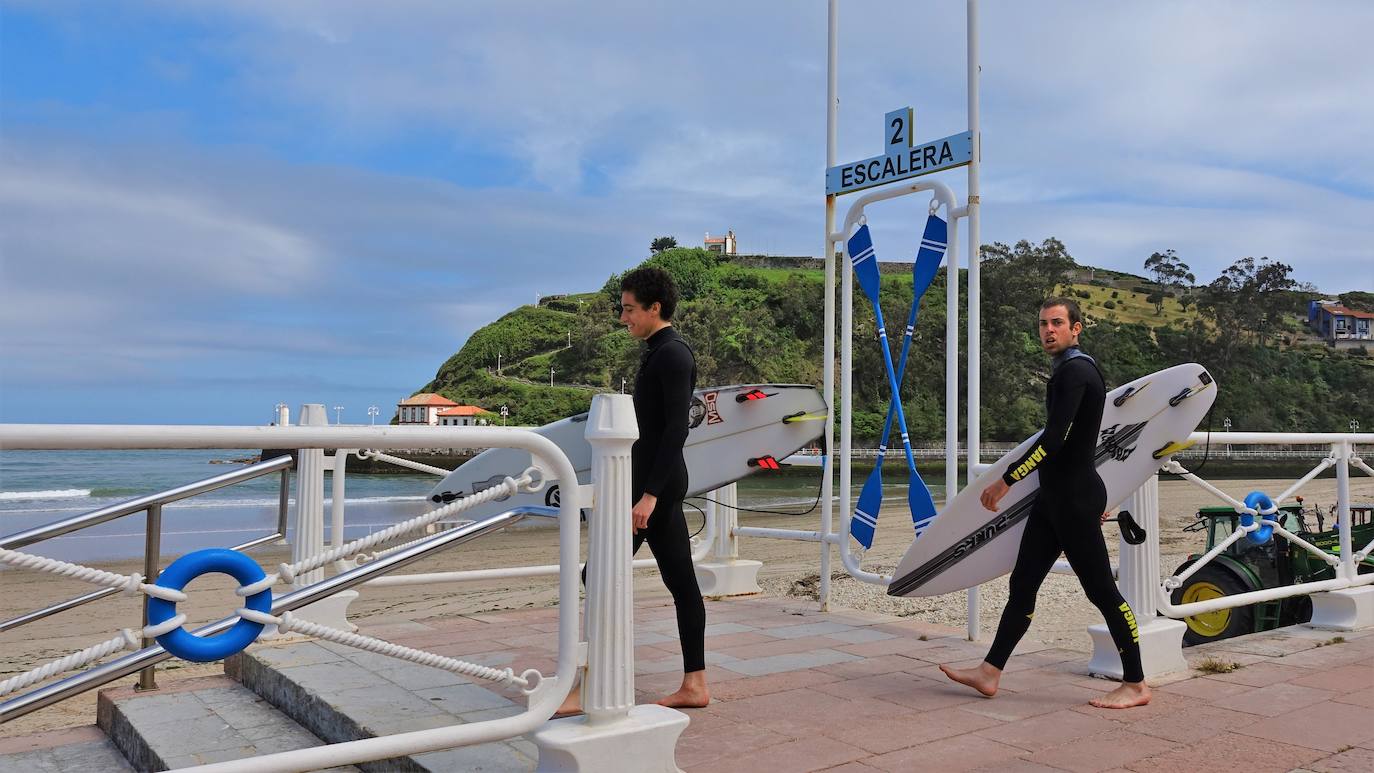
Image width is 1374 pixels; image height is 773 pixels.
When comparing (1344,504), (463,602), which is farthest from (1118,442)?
Result: (463,602)

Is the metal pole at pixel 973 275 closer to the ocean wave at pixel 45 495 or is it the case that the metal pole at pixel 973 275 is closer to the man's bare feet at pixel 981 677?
the man's bare feet at pixel 981 677

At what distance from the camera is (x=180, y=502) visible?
19812 mm

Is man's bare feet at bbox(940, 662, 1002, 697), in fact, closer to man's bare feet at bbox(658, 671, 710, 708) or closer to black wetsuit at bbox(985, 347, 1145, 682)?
black wetsuit at bbox(985, 347, 1145, 682)

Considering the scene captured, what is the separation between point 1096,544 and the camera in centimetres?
375

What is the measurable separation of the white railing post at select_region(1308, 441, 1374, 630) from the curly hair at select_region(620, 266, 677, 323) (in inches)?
161

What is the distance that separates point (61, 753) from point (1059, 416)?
12.6ft

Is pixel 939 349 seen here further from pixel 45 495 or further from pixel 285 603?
pixel 285 603

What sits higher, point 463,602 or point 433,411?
point 433,411

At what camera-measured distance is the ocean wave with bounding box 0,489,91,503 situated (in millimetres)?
31453

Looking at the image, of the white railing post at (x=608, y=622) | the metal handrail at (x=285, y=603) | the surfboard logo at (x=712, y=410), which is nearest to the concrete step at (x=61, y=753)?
the metal handrail at (x=285, y=603)

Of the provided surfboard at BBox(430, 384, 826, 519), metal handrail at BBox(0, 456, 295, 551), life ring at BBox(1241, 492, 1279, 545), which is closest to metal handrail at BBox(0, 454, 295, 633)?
metal handrail at BBox(0, 456, 295, 551)

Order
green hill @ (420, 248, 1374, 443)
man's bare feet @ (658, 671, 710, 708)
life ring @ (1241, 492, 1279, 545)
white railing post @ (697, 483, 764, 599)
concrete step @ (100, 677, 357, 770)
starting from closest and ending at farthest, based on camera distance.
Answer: concrete step @ (100, 677, 357, 770) → man's bare feet @ (658, 671, 710, 708) → life ring @ (1241, 492, 1279, 545) → white railing post @ (697, 483, 764, 599) → green hill @ (420, 248, 1374, 443)

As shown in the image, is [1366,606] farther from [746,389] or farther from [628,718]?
[628,718]

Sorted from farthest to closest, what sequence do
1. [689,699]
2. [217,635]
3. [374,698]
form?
[689,699]
[374,698]
[217,635]
